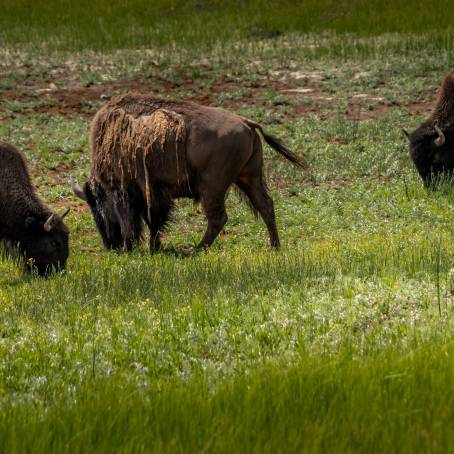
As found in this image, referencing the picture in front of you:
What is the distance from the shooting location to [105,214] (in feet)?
39.9

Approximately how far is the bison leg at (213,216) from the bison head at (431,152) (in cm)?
425

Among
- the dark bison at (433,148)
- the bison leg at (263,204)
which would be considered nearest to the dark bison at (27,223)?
the bison leg at (263,204)

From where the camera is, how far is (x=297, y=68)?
2389 centimetres

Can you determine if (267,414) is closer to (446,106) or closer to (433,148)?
(433,148)

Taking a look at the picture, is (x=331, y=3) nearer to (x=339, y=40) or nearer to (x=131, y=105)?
(x=339, y=40)

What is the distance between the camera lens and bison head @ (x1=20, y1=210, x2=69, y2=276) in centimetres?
1053

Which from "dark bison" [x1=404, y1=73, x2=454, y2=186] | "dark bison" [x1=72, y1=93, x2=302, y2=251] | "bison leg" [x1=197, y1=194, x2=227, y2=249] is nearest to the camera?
"dark bison" [x1=72, y1=93, x2=302, y2=251]

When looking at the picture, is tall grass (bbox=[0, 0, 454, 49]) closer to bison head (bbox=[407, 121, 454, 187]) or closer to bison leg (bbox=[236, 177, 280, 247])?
bison head (bbox=[407, 121, 454, 187])

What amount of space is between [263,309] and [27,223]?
14.1 ft

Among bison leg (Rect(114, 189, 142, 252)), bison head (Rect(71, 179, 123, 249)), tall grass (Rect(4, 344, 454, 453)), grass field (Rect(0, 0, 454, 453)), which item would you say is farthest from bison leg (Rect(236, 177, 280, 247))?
tall grass (Rect(4, 344, 454, 453))

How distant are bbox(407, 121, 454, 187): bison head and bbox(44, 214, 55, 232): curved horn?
6.20m

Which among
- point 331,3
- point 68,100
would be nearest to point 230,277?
point 68,100

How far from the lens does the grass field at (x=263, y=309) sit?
4.62 meters

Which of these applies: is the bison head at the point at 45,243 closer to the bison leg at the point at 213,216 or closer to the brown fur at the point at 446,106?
the bison leg at the point at 213,216
